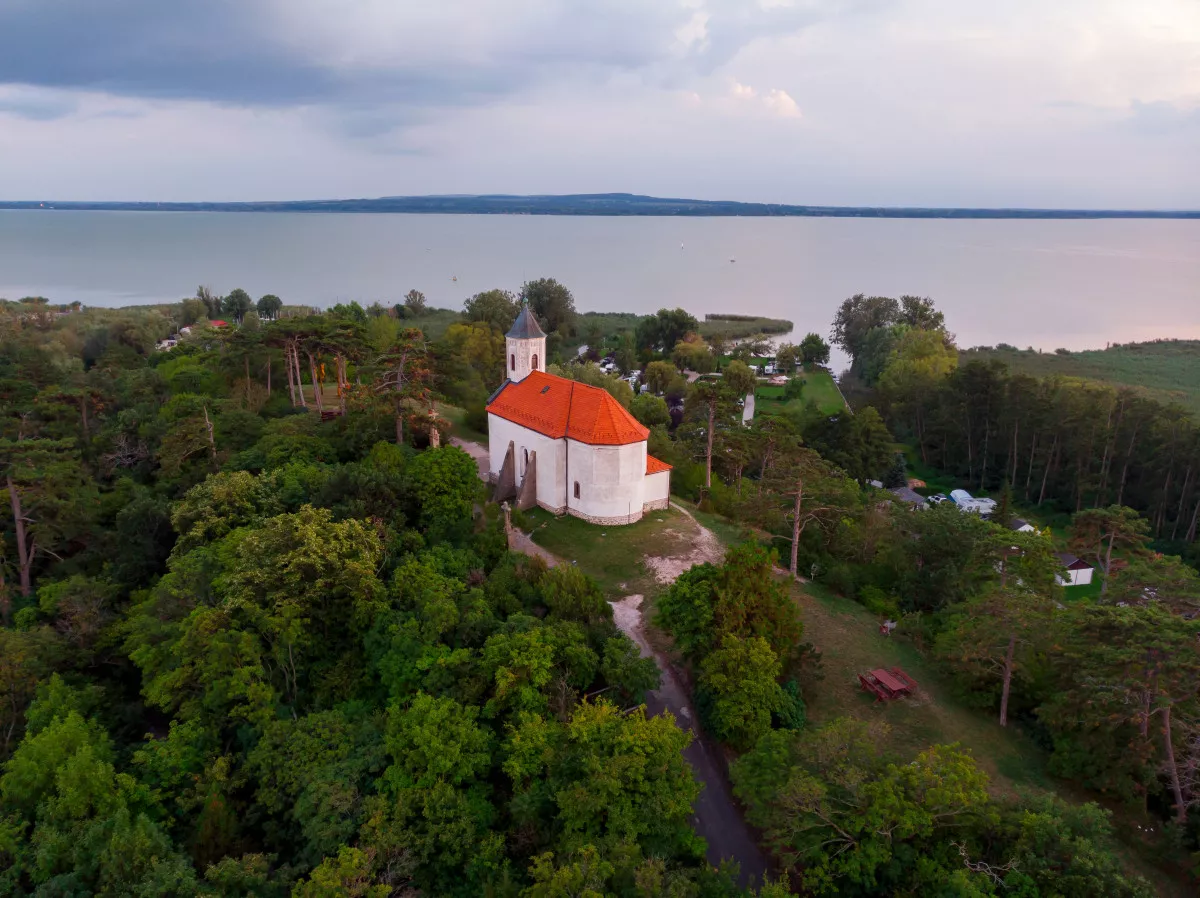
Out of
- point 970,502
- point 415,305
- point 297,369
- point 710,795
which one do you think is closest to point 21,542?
point 297,369

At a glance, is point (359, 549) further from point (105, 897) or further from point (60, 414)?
point (60, 414)

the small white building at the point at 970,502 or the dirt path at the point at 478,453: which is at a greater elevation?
the dirt path at the point at 478,453

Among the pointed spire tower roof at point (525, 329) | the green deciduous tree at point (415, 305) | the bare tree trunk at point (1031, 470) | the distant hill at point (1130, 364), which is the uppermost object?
the pointed spire tower roof at point (525, 329)

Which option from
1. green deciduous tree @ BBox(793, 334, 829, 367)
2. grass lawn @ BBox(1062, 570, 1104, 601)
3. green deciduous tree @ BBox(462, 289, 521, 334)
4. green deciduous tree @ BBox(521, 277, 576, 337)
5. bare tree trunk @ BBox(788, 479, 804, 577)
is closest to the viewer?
bare tree trunk @ BBox(788, 479, 804, 577)

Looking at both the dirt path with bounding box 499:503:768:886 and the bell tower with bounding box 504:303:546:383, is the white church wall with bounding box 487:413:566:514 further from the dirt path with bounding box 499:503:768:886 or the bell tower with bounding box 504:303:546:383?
the dirt path with bounding box 499:503:768:886

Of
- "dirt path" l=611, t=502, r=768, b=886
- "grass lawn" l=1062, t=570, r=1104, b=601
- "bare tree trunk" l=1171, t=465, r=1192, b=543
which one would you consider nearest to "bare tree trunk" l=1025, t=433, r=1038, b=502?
"bare tree trunk" l=1171, t=465, r=1192, b=543

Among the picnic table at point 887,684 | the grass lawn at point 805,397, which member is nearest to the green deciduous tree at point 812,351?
the grass lawn at point 805,397

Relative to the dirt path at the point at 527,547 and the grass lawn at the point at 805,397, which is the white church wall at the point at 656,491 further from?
the grass lawn at the point at 805,397
